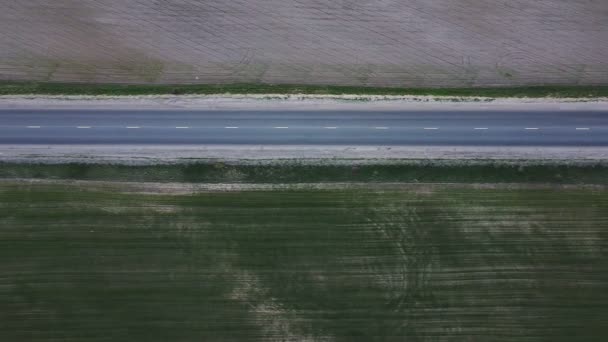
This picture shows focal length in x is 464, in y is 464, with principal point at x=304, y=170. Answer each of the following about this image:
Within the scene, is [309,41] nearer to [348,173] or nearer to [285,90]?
[285,90]

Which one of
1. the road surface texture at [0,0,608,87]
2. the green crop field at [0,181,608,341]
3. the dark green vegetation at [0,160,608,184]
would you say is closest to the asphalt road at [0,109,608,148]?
the dark green vegetation at [0,160,608,184]

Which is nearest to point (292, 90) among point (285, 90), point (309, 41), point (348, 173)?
point (285, 90)

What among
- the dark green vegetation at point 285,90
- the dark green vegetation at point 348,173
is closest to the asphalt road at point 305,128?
the dark green vegetation at point 348,173

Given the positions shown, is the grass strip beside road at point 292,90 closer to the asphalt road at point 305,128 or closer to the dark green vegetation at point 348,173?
the asphalt road at point 305,128

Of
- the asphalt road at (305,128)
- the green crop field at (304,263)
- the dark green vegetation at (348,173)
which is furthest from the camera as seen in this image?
the asphalt road at (305,128)

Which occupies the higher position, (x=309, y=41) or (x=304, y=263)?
(x=309, y=41)

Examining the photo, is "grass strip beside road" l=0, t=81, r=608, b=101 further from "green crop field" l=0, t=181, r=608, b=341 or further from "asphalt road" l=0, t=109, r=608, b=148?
"green crop field" l=0, t=181, r=608, b=341

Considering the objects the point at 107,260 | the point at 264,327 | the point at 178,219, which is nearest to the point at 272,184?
the point at 178,219
